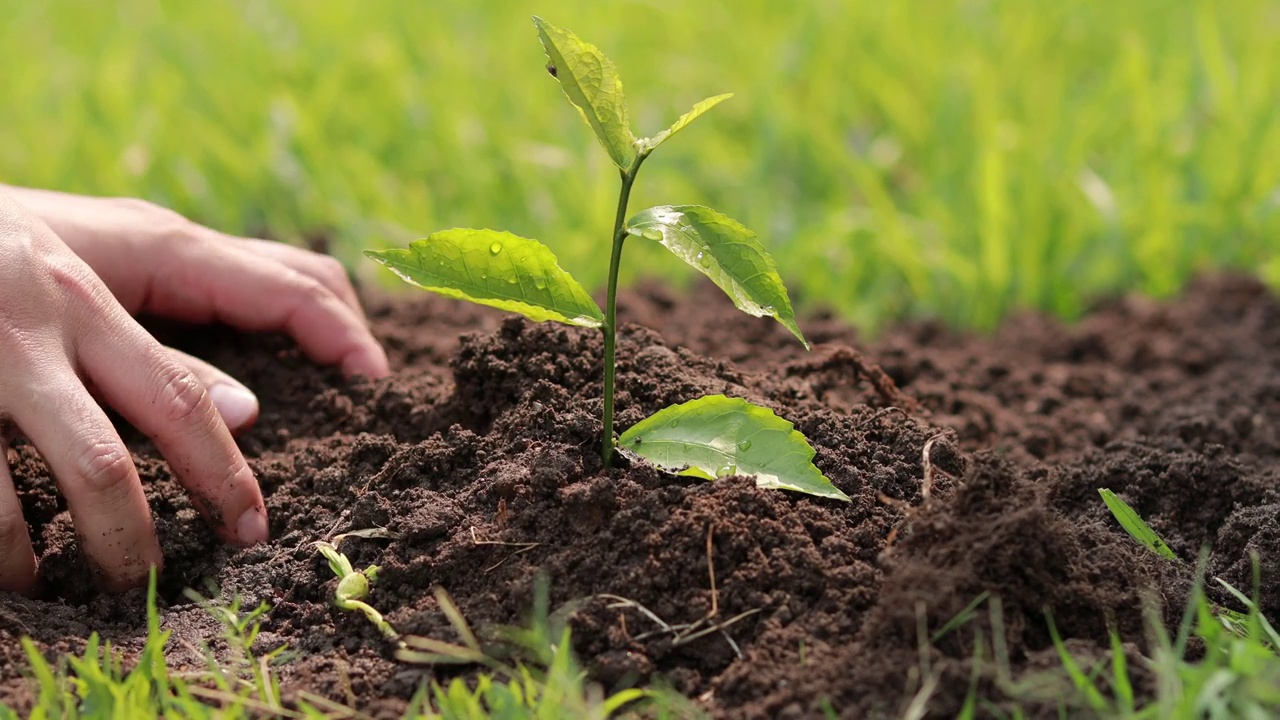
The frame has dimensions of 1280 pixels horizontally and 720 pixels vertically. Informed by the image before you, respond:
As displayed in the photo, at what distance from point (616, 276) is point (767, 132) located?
2614 mm

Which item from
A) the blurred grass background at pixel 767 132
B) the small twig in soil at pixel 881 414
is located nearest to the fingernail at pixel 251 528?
the small twig in soil at pixel 881 414

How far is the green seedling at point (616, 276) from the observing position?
6.03 feet

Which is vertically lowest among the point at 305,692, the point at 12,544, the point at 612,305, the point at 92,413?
the point at 305,692

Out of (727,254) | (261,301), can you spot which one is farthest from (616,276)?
(261,301)

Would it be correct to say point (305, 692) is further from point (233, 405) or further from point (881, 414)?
point (881, 414)

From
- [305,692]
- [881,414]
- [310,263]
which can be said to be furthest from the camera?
[310,263]

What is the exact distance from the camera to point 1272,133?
3963 millimetres

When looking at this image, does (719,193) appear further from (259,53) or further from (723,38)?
(259,53)

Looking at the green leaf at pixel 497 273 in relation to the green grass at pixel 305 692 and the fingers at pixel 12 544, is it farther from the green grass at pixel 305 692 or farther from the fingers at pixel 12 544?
the fingers at pixel 12 544

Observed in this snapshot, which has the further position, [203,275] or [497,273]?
[203,275]

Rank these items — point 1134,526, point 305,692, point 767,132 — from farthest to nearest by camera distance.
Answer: point 767,132 → point 1134,526 → point 305,692

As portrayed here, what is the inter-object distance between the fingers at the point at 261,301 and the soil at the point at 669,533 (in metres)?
0.08

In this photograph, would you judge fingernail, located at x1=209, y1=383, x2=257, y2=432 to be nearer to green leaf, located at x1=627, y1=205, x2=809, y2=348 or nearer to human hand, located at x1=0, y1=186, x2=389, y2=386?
human hand, located at x1=0, y1=186, x2=389, y2=386

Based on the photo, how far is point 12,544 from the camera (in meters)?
1.95
